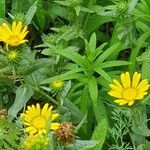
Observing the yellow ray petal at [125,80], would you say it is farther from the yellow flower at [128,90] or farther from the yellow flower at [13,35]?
the yellow flower at [13,35]

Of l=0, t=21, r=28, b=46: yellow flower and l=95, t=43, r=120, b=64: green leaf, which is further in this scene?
l=95, t=43, r=120, b=64: green leaf

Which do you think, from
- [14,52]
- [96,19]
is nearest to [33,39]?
[96,19]

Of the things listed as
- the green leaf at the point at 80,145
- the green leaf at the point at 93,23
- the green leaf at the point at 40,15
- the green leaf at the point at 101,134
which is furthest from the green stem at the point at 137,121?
the green leaf at the point at 40,15

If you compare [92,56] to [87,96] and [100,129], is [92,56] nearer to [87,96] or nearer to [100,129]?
[87,96]

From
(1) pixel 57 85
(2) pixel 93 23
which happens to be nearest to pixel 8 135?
(1) pixel 57 85

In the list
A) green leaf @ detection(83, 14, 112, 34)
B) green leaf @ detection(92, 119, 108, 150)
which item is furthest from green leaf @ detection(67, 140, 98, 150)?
green leaf @ detection(83, 14, 112, 34)

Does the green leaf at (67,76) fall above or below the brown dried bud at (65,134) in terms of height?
above

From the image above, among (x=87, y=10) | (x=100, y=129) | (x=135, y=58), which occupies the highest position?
(x=87, y=10)

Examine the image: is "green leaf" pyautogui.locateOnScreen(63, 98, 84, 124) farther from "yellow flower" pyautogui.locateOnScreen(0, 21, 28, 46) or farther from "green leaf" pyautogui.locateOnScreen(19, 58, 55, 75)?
"yellow flower" pyautogui.locateOnScreen(0, 21, 28, 46)
